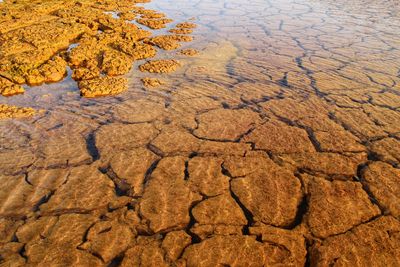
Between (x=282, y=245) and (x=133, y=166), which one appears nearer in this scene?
(x=282, y=245)

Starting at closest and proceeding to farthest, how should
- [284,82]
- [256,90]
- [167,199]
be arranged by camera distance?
1. [167,199]
2. [256,90]
3. [284,82]

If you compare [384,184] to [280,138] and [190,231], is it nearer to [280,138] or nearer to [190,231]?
[280,138]

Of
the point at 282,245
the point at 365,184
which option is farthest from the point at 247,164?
the point at 365,184

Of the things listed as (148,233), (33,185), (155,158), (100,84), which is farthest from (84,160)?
(100,84)

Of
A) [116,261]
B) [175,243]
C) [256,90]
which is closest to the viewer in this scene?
[116,261]

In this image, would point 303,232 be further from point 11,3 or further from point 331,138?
point 11,3

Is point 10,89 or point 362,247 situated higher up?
point 362,247
